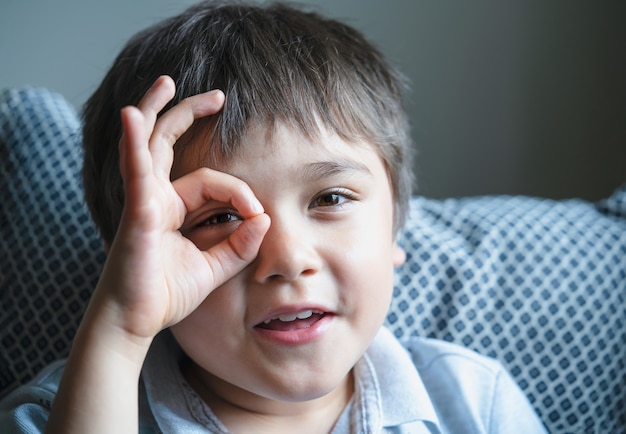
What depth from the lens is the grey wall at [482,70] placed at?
1.67 metres

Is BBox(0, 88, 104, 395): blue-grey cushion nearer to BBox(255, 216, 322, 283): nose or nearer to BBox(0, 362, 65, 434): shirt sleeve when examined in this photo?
BBox(0, 362, 65, 434): shirt sleeve

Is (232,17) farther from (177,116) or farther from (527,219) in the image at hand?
(527,219)

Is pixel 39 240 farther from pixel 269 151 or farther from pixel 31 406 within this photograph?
pixel 269 151

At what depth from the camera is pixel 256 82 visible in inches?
35.4

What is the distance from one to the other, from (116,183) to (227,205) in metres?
0.20

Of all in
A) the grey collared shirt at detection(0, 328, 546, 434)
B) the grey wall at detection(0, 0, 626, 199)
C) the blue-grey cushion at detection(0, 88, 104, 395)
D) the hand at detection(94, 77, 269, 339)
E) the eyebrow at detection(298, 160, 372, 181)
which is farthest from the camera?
the grey wall at detection(0, 0, 626, 199)

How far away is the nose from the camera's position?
2.72 feet

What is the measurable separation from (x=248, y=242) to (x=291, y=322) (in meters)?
0.12

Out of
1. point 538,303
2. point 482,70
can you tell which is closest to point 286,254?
point 538,303

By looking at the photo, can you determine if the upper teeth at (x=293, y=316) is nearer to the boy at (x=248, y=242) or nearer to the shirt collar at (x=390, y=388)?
the boy at (x=248, y=242)

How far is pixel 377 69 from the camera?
1060 millimetres

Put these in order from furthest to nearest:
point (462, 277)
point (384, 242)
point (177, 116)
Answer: point (462, 277)
point (384, 242)
point (177, 116)

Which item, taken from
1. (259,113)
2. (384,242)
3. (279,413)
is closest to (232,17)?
(259,113)

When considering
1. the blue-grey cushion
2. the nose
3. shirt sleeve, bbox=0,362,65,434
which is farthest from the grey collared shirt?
the nose
